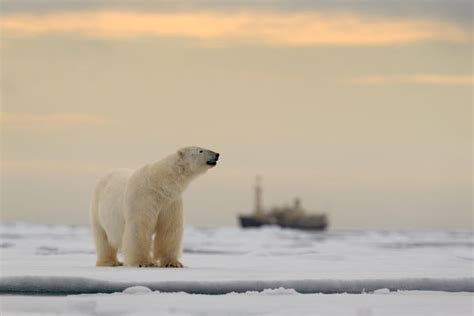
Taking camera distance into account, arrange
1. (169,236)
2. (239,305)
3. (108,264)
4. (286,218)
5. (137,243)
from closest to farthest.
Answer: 1. (239,305)
2. (137,243)
3. (169,236)
4. (108,264)
5. (286,218)

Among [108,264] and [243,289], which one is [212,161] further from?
[243,289]

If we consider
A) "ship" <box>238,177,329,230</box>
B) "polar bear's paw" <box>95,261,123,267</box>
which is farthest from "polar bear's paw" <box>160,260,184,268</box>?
"ship" <box>238,177,329,230</box>

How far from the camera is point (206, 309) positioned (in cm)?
576

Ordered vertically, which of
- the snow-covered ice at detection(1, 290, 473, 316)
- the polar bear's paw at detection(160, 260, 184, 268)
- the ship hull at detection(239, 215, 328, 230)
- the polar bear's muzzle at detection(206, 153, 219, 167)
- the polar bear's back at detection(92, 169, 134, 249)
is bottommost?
the snow-covered ice at detection(1, 290, 473, 316)

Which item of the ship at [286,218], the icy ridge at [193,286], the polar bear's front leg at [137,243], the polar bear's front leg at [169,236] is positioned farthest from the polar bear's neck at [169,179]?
the ship at [286,218]

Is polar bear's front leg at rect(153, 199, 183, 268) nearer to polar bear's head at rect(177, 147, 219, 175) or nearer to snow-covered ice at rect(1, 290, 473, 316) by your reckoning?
polar bear's head at rect(177, 147, 219, 175)

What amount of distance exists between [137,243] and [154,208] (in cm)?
35

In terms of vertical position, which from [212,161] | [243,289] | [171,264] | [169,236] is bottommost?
[243,289]

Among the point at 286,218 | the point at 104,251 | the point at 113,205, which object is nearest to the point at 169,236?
the point at 113,205

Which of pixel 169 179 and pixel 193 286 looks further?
pixel 169 179

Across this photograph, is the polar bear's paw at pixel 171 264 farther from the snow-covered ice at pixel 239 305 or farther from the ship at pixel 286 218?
the ship at pixel 286 218

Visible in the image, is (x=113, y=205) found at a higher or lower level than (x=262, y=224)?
lower

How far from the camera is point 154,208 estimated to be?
823 cm

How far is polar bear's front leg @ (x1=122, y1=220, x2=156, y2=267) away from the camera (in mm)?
8156
